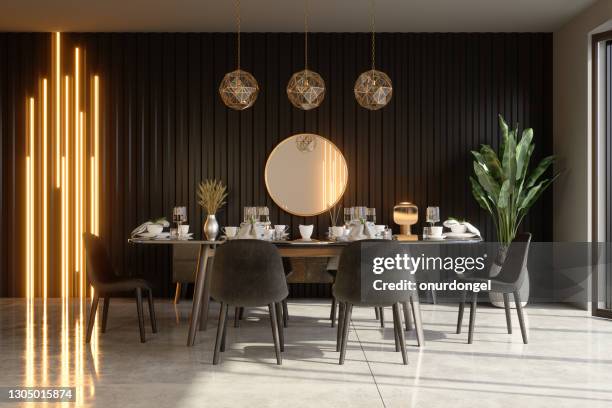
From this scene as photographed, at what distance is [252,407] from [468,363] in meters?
1.64

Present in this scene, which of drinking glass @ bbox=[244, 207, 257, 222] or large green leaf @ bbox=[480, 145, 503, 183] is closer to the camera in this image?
drinking glass @ bbox=[244, 207, 257, 222]

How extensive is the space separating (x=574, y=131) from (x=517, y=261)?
242 cm

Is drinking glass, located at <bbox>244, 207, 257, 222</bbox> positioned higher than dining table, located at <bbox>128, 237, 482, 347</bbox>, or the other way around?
drinking glass, located at <bbox>244, 207, 257, 222</bbox>

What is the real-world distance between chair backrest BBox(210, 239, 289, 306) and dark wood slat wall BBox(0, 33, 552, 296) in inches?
116

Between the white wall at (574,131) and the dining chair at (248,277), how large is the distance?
3746 millimetres

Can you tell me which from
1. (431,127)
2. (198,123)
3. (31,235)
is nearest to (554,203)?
(431,127)

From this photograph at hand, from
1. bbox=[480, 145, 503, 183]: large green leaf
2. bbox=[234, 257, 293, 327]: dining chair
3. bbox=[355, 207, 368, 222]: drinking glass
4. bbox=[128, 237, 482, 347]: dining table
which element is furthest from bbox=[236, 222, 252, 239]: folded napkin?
bbox=[480, 145, 503, 183]: large green leaf

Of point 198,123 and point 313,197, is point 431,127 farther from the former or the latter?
point 198,123

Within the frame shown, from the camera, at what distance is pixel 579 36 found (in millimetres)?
6562

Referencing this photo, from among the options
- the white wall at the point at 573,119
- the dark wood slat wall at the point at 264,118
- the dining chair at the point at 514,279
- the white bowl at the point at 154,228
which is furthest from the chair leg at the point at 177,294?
the white wall at the point at 573,119

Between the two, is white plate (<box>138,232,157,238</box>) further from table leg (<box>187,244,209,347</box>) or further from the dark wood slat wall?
the dark wood slat wall

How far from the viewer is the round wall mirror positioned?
720 cm

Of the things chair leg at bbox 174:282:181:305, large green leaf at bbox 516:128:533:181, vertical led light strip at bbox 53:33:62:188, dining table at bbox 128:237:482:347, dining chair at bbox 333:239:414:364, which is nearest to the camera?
dining chair at bbox 333:239:414:364

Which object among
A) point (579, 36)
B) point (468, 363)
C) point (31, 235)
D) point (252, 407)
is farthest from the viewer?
point (31, 235)
